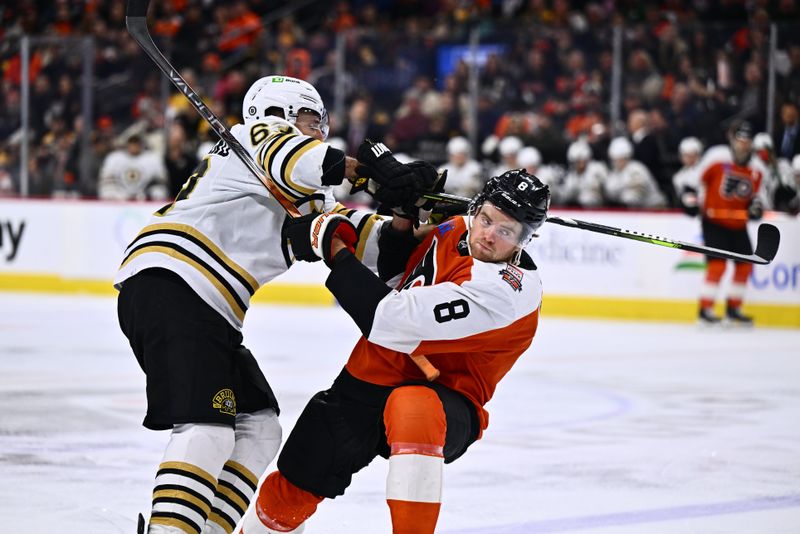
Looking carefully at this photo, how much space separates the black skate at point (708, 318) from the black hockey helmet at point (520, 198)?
6.76 metres

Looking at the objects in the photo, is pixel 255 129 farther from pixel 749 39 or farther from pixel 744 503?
pixel 749 39

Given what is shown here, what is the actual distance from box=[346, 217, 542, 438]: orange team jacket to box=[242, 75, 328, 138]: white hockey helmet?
0.42m

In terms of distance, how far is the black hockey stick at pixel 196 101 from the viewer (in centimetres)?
284

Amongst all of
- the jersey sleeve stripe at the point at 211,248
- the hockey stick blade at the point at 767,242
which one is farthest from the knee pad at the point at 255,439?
the hockey stick blade at the point at 767,242

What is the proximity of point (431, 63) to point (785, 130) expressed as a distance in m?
2.86

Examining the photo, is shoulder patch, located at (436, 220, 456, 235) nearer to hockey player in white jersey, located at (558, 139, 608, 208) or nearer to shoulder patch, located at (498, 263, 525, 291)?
shoulder patch, located at (498, 263, 525, 291)

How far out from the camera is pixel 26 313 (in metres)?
9.12

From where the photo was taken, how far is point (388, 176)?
9.06 ft

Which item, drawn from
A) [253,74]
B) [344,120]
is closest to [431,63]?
[344,120]

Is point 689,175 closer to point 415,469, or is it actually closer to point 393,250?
point 393,250

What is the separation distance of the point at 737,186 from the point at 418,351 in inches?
292

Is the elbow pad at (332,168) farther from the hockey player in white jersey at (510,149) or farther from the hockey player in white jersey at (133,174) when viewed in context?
the hockey player in white jersey at (133,174)

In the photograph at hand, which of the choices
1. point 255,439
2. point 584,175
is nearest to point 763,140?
point 584,175

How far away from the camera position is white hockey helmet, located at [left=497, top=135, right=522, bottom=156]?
1038cm
